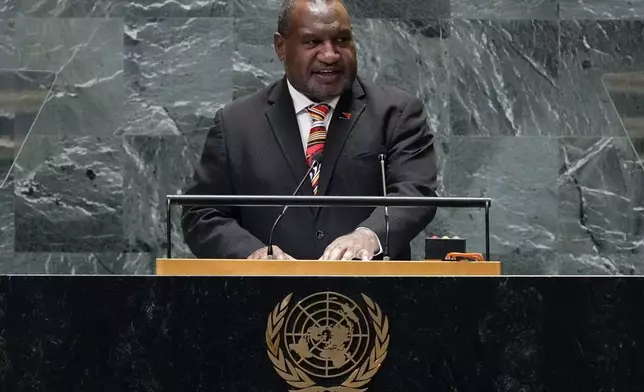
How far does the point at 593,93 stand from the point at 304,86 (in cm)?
273

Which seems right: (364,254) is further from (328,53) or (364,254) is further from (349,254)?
(328,53)

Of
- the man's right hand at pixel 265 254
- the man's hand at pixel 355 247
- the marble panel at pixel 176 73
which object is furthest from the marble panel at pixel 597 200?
the man's right hand at pixel 265 254

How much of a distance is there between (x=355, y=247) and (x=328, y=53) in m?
1.06

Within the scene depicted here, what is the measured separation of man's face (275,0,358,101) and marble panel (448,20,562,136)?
2300 millimetres

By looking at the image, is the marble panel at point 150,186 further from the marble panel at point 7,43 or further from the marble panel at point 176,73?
the marble panel at point 7,43

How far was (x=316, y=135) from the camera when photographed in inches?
198

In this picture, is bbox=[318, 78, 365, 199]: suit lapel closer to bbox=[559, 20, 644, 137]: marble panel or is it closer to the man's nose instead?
the man's nose

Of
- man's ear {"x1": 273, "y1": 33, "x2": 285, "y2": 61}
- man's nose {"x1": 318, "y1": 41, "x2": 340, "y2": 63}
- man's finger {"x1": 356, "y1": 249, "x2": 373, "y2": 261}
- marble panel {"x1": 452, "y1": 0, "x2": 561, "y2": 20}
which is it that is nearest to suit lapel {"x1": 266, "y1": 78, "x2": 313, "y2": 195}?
man's ear {"x1": 273, "y1": 33, "x2": 285, "y2": 61}

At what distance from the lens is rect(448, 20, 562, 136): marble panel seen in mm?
7230

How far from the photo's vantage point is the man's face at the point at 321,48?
16.2ft

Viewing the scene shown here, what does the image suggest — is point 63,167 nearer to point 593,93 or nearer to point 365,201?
point 593,93
